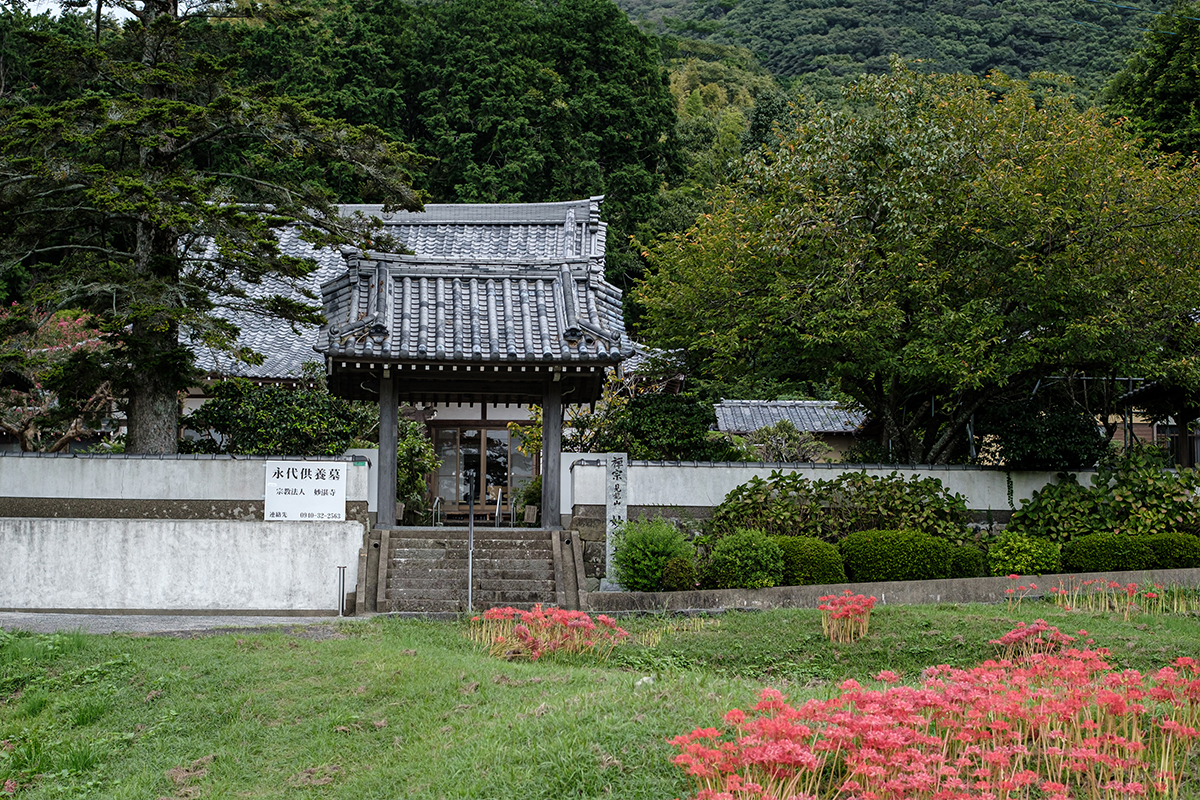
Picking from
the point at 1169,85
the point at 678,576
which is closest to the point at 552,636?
the point at 678,576

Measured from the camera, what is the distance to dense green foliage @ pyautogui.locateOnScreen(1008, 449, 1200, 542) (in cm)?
1495

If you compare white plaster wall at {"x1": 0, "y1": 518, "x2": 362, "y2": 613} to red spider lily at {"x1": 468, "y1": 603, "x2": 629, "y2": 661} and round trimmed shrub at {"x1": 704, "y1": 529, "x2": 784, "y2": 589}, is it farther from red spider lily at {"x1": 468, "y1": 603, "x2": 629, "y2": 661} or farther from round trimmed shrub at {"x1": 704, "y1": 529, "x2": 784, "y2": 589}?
round trimmed shrub at {"x1": 704, "y1": 529, "x2": 784, "y2": 589}

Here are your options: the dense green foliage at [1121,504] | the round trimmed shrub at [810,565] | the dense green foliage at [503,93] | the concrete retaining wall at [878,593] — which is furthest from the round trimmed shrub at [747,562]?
the dense green foliage at [503,93]

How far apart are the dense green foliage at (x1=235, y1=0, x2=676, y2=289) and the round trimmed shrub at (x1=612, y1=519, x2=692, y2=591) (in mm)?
20889

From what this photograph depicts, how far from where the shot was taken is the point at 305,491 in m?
15.1

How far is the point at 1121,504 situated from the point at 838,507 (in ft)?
13.7

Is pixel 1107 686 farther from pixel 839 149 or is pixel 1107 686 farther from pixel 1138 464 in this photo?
pixel 839 149

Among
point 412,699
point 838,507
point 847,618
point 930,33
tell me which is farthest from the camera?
point 930,33

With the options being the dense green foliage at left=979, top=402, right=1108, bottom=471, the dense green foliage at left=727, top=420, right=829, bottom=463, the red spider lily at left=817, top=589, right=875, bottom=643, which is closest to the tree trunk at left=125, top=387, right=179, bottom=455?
the red spider lily at left=817, top=589, right=875, bottom=643

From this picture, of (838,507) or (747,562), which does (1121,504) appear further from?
(747,562)

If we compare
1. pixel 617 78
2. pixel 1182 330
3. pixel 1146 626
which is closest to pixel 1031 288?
pixel 1182 330

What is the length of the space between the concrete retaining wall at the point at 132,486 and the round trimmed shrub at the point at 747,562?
5.33 m

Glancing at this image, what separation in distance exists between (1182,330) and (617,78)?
88.6 feet

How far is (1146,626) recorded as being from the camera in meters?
10.8
